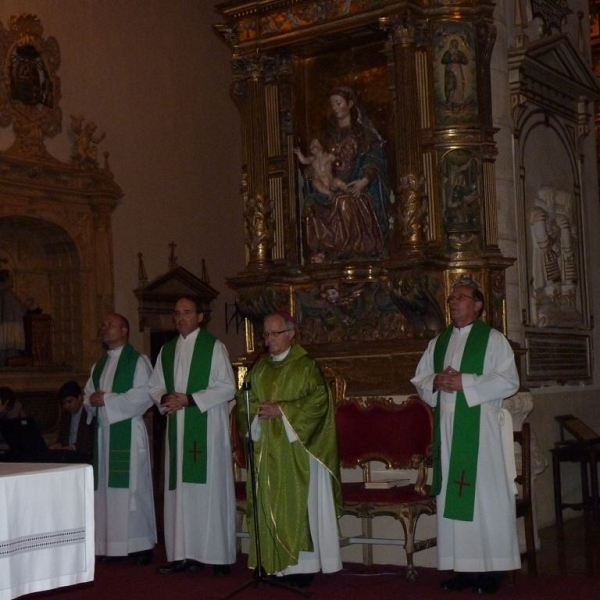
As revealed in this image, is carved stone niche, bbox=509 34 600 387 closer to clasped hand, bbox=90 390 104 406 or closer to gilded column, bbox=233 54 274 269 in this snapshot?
gilded column, bbox=233 54 274 269

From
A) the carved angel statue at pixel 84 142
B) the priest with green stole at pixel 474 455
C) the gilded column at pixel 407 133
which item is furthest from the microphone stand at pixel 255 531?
the carved angel statue at pixel 84 142

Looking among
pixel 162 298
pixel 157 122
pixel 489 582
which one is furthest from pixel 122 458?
pixel 157 122

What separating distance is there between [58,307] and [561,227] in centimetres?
820

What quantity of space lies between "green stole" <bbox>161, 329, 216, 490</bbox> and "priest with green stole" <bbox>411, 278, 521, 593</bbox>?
1.75 metres

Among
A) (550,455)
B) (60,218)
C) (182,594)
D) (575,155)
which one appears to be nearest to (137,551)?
(182,594)

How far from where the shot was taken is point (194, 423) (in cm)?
824

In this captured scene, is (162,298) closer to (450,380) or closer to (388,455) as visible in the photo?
(388,455)

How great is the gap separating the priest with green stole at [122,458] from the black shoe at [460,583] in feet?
8.53

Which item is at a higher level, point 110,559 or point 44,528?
point 44,528

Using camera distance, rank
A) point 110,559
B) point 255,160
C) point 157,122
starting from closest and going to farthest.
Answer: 1. point 110,559
2. point 255,160
3. point 157,122

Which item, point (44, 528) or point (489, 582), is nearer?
point (44, 528)

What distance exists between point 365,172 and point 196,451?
291 cm

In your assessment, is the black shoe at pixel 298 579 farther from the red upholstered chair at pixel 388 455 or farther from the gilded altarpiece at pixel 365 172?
the gilded altarpiece at pixel 365 172

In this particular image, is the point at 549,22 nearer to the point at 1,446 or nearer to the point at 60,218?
the point at 1,446
